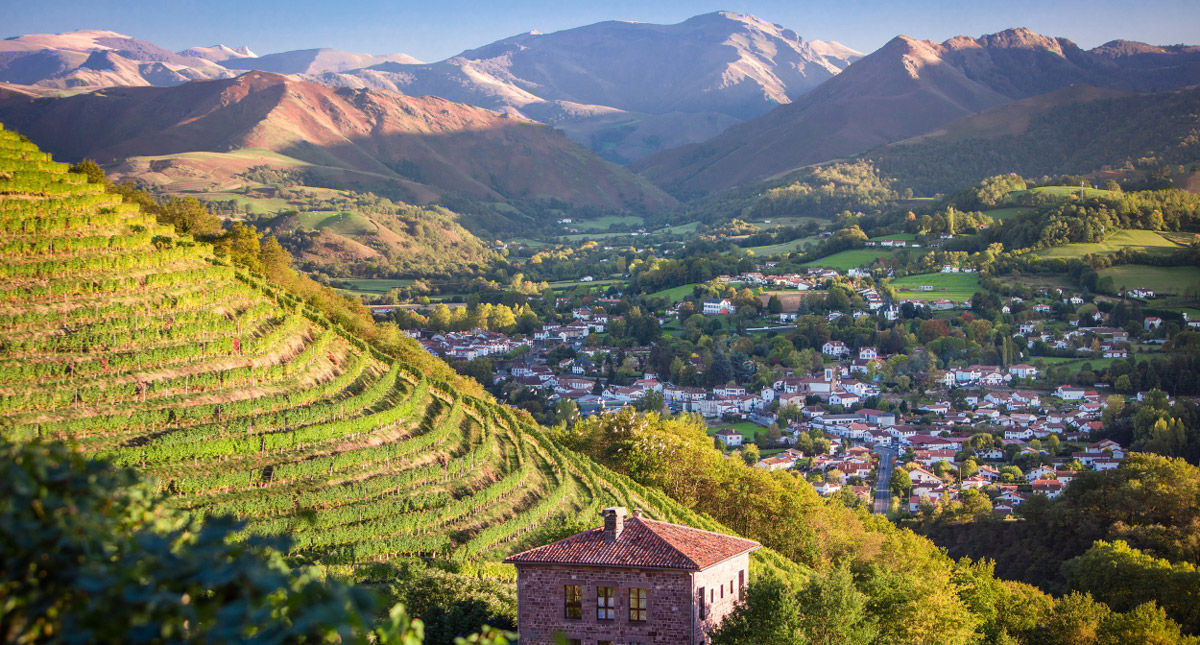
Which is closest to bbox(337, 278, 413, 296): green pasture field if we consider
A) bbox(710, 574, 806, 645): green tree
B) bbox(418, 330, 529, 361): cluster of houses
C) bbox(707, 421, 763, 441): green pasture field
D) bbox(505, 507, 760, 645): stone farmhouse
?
bbox(418, 330, 529, 361): cluster of houses

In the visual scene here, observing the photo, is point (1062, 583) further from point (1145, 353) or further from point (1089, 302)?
point (1089, 302)

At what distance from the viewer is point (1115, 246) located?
136000 mm

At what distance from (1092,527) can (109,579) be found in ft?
195

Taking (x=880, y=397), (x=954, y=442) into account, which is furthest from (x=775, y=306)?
(x=954, y=442)

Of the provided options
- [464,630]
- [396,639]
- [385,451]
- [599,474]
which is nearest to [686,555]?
[464,630]

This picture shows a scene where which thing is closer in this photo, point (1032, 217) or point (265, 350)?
point (265, 350)

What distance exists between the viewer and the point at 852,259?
6171 inches

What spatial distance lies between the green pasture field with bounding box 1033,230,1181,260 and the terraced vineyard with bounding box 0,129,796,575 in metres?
113

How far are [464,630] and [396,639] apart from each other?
60.3 ft

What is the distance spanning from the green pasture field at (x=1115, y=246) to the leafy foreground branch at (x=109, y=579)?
14333 cm

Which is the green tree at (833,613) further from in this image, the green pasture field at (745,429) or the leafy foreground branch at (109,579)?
the green pasture field at (745,429)

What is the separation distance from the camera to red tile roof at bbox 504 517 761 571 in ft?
76.5

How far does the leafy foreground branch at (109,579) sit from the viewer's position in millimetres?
4992

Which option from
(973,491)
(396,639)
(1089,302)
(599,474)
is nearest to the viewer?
(396,639)
